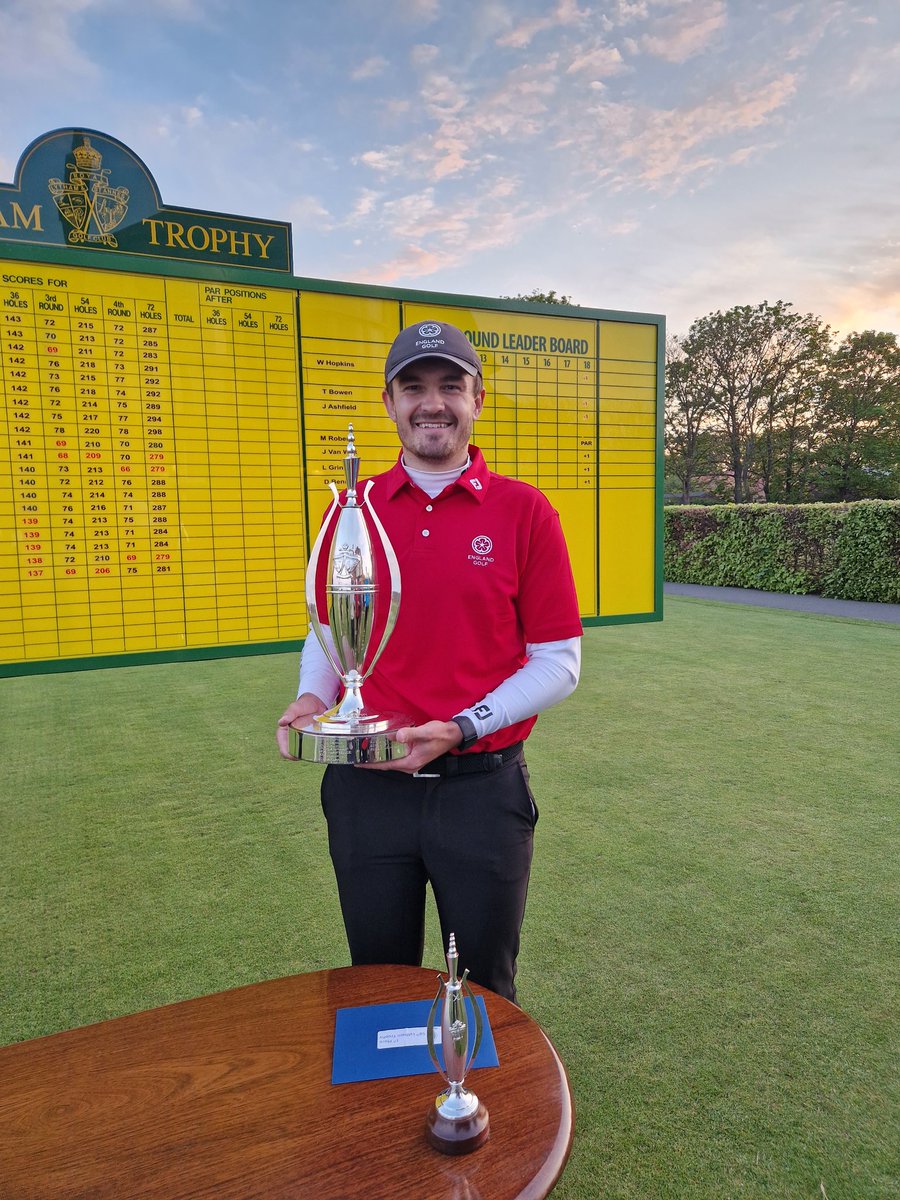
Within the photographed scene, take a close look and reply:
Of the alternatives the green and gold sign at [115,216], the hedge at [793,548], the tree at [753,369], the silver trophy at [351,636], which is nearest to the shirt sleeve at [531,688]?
the silver trophy at [351,636]

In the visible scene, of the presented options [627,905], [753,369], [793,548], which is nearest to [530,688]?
[627,905]

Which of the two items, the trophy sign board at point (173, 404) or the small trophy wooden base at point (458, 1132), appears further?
the trophy sign board at point (173, 404)

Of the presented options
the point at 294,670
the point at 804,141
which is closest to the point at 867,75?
the point at 804,141

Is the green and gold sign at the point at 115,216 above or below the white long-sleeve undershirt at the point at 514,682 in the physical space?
above

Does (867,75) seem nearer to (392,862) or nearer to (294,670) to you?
(294,670)

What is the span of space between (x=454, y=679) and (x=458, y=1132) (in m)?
0.82

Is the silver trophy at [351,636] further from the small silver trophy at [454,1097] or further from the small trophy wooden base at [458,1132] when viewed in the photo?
the small trophy wooden base at [458,1132]

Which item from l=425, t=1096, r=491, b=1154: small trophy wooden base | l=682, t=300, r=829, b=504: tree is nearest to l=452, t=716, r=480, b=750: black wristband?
l=425, t=1096, r=491, b=1154: small trophy wooden base

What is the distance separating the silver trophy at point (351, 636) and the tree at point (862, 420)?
2947 centimetres

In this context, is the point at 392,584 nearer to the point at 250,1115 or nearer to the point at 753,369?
the point at 250,1115

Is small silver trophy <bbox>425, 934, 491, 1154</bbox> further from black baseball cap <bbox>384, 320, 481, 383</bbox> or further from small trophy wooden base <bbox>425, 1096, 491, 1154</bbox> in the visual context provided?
black baseball cap <bbox>384, 320, 481, 383</bbox>

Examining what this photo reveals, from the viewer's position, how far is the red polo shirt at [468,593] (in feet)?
5.35

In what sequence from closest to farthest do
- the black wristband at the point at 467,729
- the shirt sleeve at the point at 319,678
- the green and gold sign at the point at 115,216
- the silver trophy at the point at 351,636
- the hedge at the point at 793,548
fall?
the silver trophy at the point at 351,636
the black wristband at the point at 467,729
the shirt sleeve at the point at 319,678
the green and gold sign at the point at 115,216
the hedge at the point at 793,548

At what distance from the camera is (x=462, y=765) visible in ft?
5.30
